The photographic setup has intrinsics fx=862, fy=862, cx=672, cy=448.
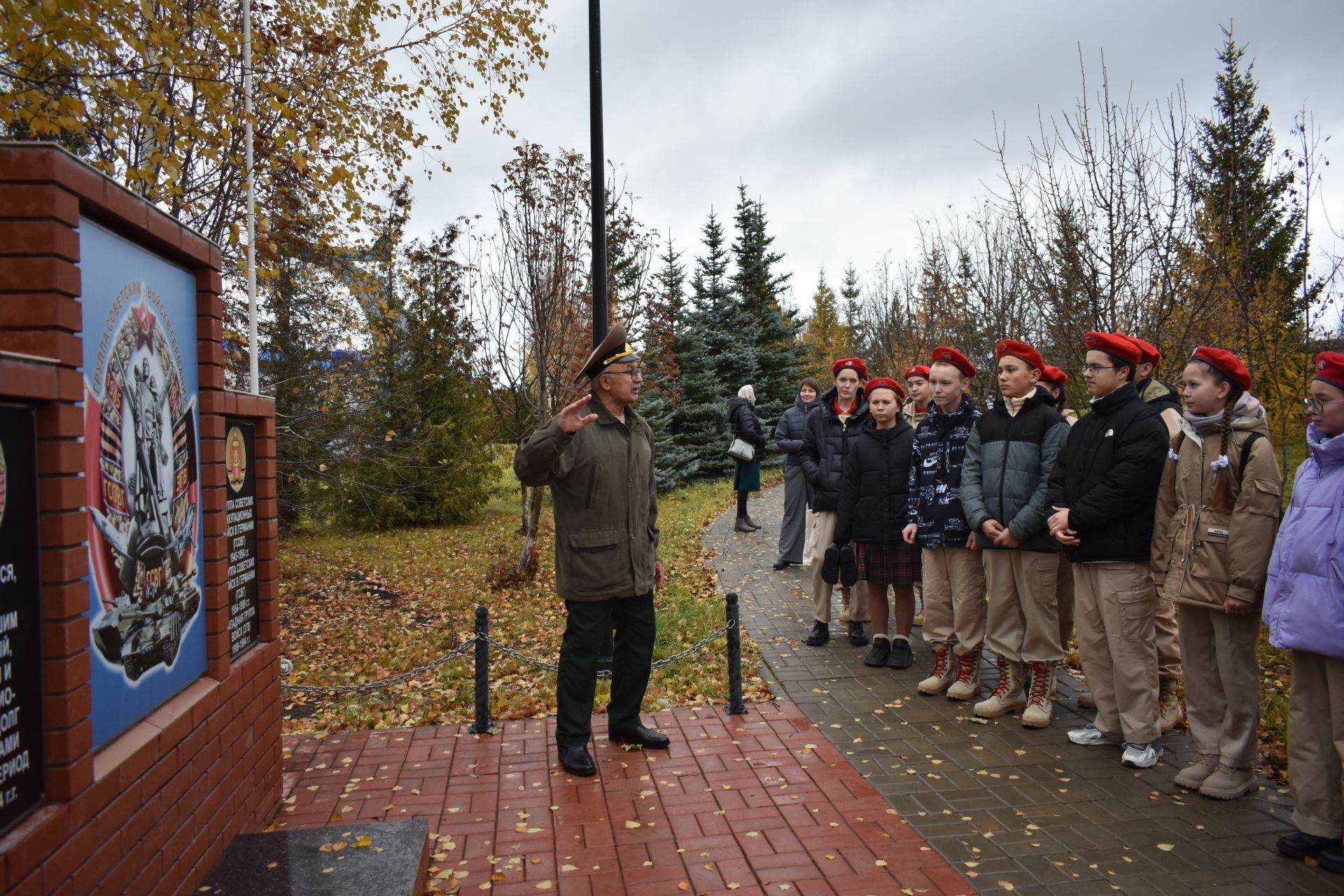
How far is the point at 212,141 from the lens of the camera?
7.51 meters

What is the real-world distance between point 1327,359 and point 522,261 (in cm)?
935

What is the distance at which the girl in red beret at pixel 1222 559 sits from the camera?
14.3 ft

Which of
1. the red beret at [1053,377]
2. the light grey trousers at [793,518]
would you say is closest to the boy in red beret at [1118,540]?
the red beret at [1053,377]

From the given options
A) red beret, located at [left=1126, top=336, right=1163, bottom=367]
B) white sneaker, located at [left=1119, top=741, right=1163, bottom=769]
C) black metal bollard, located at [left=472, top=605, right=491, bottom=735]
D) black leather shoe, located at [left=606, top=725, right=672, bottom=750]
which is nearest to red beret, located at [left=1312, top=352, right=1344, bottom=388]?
red beret, located at [left=1126, top=336, right=1163, bottom=367]

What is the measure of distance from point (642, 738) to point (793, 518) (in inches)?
246

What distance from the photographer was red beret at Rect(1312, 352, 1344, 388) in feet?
12.7

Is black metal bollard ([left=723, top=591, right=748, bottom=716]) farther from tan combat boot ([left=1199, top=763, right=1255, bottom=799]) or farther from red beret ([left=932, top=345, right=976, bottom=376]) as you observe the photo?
tan combat boot ([left=1199, top=763, right=1255, bottom=799])

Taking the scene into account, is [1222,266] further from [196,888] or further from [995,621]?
[196,888]

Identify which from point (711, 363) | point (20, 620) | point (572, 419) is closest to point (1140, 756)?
point (572, 419)

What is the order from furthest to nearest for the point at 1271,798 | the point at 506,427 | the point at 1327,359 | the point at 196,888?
the point at 506,427, the point at 1271,798, the point at 1327,359, the point at 196,888

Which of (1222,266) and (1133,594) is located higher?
(1222,266)

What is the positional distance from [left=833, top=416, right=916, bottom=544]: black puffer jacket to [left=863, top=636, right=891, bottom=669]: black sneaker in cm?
87

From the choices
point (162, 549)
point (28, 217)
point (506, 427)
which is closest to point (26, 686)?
point (162, 549)

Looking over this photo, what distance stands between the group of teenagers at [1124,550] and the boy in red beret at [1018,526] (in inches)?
0.5
